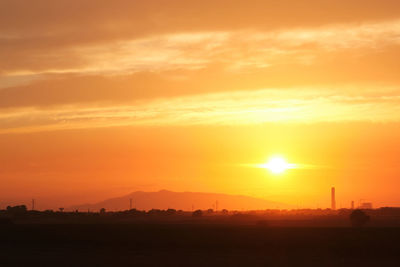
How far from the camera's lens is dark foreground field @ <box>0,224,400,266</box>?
47.8 m

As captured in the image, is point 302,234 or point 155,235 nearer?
point 302,234

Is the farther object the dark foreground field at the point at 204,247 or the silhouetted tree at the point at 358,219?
the silhouetted tree at the point at 358,219

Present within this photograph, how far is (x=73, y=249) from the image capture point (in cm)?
6031

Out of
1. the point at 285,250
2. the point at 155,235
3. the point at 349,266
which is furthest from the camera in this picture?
the point at 155,235

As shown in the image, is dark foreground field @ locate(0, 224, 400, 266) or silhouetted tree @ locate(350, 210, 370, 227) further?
silhouetted tree @ locate(350, 210, 370, 227)

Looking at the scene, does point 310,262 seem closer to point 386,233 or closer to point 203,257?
point 203,257

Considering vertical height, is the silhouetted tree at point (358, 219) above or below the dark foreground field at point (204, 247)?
above

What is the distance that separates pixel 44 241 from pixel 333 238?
100 feet

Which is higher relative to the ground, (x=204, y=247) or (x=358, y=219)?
(x=358, y=219)

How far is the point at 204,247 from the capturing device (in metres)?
58.9

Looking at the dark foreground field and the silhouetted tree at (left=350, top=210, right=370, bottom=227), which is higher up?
the silhouetted tree at (left=350, top=210, right=370, bottom=227)

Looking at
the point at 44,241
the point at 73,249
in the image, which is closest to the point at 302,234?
the point at 73,249

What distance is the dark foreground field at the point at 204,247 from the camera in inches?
1881

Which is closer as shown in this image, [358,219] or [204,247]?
[204,247]
